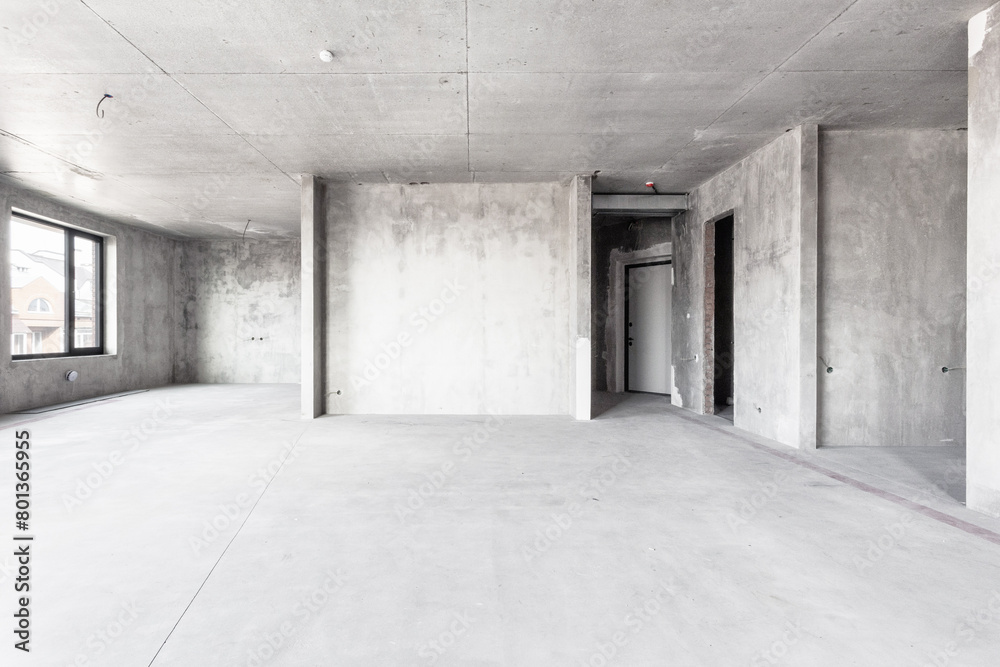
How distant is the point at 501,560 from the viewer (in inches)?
91.0

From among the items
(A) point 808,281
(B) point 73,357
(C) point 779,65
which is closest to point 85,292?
(B) point 73,357

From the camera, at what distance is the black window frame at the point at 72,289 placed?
272 inches

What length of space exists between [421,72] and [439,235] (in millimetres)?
2902

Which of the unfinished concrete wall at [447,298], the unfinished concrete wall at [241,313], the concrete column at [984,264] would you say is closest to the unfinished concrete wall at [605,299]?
the unfinished concrete wall at [447,298]

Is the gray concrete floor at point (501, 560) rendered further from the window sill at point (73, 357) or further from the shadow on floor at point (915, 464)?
the window sill at point (73, 357)

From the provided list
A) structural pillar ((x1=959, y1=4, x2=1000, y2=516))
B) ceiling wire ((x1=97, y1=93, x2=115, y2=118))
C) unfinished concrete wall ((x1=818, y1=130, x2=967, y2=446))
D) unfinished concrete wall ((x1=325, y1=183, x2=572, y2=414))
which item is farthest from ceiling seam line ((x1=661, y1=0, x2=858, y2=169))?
ceiling wire ((x1=97, y1=93, x2=115, y2=118))

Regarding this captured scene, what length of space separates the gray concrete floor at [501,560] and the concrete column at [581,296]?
1554 millimetres

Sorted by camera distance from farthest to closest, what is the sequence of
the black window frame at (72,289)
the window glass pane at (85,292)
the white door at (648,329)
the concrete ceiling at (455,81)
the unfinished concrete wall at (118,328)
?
the white door at (648,329)
the window glass pane at (85,292)
the black window frame at (72,289)
the unfinished concrete wall at (118,328)
the concrete ceiling at (455,81)

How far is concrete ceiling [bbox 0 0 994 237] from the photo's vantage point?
→ 2.89 m

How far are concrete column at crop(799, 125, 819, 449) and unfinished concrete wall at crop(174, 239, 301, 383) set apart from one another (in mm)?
9352

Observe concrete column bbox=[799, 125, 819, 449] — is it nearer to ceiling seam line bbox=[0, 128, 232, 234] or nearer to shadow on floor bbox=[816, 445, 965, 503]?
shadow on floor bbox=[816, 445, 965, 503]

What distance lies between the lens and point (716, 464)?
3.98 metres

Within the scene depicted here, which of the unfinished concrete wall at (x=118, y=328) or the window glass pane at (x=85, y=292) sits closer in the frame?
the unfinished concrete wall at (x=118, y=328)

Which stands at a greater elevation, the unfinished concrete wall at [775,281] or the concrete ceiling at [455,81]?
the concrete ceiling at [455,81]
